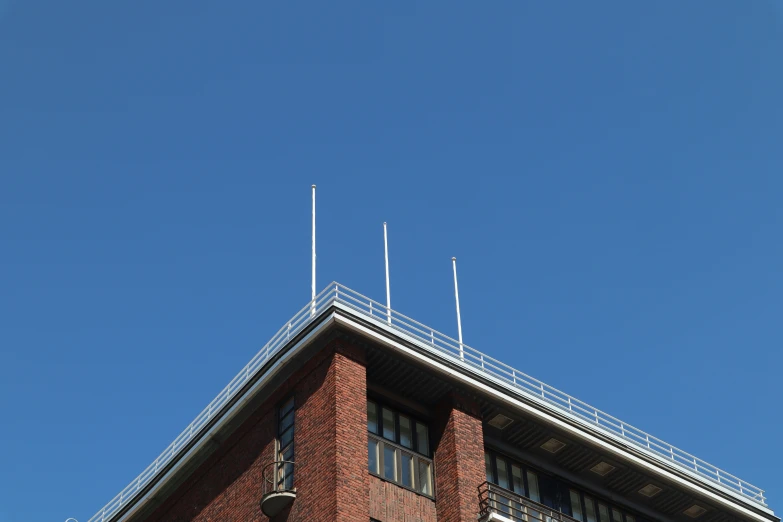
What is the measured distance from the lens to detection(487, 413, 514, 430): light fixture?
49.8 meters

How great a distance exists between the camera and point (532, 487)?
168ft

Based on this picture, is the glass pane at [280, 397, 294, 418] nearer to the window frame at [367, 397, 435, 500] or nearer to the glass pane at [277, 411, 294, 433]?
the glass pane at [277, 411, 294, 433]

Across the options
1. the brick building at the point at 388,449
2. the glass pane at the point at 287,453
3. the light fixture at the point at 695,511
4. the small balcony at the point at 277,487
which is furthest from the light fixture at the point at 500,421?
the light fixture at the point at 695,511

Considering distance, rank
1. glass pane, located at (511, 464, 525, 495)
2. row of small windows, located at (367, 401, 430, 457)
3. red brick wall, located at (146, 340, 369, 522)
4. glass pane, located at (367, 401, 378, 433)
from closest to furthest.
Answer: red brick wall, located at (146, 340, 369, 522), glass pane, located at (367, 401, 378, 433), row of small windows, located at (367, 401, 430, 457), glass pane, located at (511, 464, 525, 495)

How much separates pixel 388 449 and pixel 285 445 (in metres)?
4.12

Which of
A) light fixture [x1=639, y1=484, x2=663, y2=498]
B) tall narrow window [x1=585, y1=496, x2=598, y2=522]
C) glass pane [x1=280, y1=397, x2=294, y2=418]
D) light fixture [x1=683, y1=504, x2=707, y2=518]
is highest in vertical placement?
light fixture [x1=639, y1=484, x2=663, y2=498]

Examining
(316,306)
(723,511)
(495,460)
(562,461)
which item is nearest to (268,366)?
(316,306)

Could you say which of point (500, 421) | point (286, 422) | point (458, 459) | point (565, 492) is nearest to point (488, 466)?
point (500, 421)

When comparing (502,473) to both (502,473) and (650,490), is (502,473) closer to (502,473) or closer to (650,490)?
(502,473)

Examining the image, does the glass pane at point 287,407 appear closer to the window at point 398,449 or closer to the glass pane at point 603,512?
the window at point 398,449

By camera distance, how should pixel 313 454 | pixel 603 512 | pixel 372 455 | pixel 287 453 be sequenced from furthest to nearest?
pixel 603 512 → pixel 287 453 → pixel 372 455 → pixel 313 454

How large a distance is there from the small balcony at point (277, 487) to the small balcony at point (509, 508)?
24.8ft

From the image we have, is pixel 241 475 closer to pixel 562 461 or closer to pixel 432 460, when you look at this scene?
pixel 432 460

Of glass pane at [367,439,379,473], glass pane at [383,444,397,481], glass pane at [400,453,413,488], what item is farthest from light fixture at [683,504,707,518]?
glass pane at [367,439,379,473]
